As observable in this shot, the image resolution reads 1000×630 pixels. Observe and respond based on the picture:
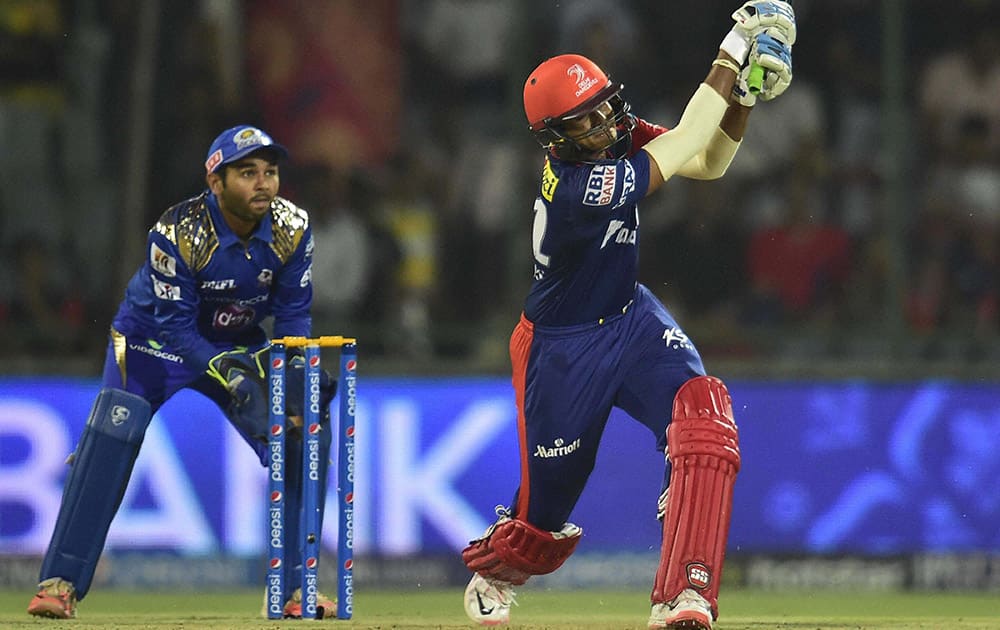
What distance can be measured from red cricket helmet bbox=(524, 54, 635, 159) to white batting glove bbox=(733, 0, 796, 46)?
1.67 ft

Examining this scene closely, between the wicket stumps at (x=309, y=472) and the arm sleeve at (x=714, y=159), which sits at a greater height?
the arm sleeve at (x=714, y=159)

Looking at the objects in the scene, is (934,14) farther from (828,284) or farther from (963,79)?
(828,284)

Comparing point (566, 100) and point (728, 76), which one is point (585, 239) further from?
point (728, 76)

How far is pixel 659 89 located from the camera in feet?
36.1

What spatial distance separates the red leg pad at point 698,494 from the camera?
5637mm

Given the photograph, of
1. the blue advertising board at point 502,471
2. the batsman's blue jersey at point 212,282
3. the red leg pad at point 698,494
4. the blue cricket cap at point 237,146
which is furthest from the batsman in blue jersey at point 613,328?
the blue advertising board at point 502,471

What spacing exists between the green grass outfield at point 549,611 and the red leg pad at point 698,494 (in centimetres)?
52

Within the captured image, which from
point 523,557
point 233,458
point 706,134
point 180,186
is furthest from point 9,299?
point 706,134

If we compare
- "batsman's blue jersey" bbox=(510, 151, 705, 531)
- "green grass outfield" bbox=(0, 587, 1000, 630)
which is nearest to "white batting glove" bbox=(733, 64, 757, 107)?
"batsman's blue jersey" bbox=(510, 151, 705, 531)

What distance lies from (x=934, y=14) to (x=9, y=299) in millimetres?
6147

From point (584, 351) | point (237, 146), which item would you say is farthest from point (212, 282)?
point (584, 351)

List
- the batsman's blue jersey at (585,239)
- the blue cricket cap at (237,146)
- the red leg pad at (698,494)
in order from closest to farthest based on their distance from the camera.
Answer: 1. the red leg pad at (698,494)
2. the batsman's blue jersey at (585,239)
3. the blue cricket cap at (237,146)

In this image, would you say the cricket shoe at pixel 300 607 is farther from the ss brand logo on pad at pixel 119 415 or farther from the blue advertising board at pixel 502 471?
the blue advertising board at pixel 502 471

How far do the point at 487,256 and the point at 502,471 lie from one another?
161 centimetres
